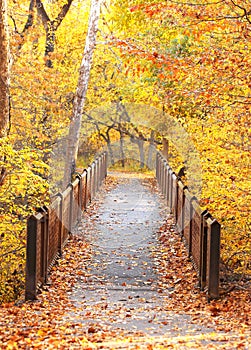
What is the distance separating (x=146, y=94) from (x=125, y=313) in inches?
621

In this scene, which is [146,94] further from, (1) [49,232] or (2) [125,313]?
(2) [125,313]

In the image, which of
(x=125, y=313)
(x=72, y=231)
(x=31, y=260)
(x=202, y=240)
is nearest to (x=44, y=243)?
(x=31, y=260)

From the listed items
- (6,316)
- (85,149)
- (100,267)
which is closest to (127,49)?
(100,267)

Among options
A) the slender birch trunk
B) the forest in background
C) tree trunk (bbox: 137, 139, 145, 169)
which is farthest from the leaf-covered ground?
tree trunk (bbox: 137, 139, 145, 169)

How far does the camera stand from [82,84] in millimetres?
20797

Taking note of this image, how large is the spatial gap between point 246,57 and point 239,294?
197 inches

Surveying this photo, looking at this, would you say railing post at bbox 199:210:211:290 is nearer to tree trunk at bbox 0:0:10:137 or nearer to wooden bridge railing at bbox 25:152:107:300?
wooden bridge railing at bbox 25:152:107:300

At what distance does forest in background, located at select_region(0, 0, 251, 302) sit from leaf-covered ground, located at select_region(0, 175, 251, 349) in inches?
60.5

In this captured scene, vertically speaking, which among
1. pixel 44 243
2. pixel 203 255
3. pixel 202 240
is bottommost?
pixel 203 255

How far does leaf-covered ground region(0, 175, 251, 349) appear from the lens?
258 inches

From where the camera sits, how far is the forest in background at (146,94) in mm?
11945

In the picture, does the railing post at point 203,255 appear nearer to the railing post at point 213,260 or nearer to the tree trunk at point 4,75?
the railing post at point 213,260

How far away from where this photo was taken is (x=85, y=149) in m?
39.7

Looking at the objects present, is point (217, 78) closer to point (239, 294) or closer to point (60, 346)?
point (239, 294)
